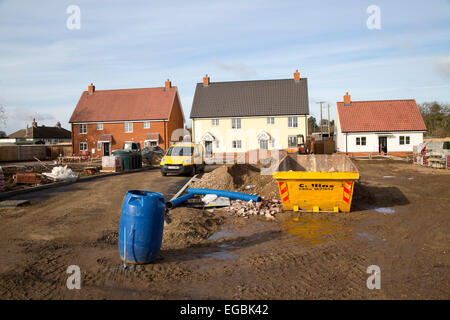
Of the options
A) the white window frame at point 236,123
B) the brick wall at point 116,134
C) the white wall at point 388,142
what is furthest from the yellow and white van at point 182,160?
the white wall at point 388,142

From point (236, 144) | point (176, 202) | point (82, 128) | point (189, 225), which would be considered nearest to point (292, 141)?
point (236, 144)

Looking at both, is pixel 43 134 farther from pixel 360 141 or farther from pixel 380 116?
pixel 380 116

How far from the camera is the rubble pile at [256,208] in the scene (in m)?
→ 10.3

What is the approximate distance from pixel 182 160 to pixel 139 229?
47.1 ft

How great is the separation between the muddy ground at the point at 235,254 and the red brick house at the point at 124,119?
37.1 meters

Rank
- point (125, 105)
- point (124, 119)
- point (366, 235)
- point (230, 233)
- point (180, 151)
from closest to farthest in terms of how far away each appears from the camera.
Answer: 1. point (366, 235)
2. point (230, 233)
3. point (180, 151)
4. point (124, 119)
5. point (125, 105)

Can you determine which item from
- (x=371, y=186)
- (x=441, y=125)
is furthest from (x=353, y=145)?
(x=371, y=186)

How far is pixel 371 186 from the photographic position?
620 inches

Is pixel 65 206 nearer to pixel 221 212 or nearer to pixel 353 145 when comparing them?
pixel 221 212

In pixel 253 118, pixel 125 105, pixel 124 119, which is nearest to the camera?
pixel 253 118

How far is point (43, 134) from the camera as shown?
89938mm

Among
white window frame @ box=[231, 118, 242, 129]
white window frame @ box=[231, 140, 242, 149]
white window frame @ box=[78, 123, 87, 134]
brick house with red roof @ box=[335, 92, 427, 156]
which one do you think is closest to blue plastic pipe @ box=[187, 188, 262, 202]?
white window frame @ box=[231, 140, 242, 149]

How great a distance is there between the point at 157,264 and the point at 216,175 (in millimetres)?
9349

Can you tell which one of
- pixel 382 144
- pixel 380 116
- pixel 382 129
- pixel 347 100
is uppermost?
pixel 347 100
